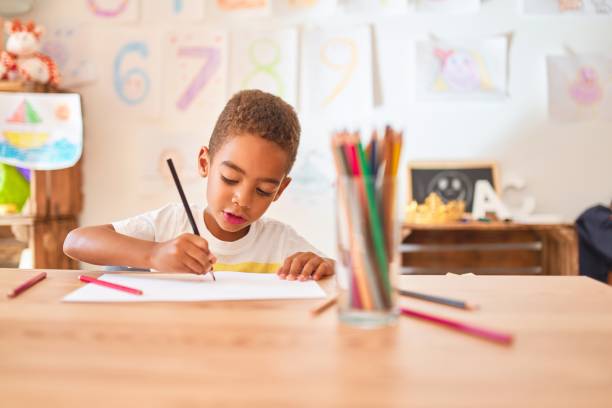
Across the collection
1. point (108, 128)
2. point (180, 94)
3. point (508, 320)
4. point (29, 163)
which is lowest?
point (508, 320)

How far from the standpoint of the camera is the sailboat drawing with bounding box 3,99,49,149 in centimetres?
205

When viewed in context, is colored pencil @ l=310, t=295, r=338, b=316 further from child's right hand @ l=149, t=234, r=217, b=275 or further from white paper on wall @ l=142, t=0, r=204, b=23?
white paper on wall @ l=142, t=0, r=204, b=23

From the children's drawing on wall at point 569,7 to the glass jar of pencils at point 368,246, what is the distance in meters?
2.14

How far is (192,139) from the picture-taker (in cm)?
228

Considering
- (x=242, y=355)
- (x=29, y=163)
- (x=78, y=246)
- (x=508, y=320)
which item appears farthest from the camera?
(x=29, y=163)

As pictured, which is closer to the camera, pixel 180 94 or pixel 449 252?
pixel 449 252

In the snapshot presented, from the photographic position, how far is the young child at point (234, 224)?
0.70 meters

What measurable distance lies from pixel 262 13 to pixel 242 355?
2119 mm

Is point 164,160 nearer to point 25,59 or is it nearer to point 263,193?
point 25,59

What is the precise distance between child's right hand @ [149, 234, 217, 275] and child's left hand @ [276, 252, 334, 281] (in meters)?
0.10

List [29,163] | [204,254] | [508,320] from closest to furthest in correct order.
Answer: [508,320] → [204,254] → [29,163]

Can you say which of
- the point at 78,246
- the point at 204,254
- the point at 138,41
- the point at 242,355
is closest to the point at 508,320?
the point at 242,355

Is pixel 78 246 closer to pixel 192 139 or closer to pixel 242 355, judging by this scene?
pixel 242 355

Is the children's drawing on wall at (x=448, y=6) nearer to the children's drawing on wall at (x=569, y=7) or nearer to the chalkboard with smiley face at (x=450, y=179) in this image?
the children's drawing on wall at (x=569, y=7)
